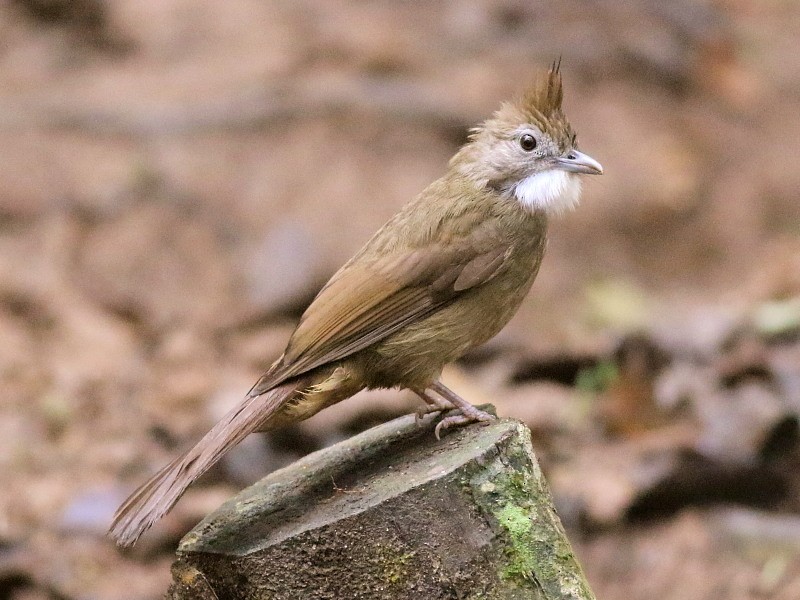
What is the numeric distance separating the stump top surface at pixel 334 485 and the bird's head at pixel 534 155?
999 mm

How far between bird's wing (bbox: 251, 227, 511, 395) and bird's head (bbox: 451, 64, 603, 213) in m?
0.31

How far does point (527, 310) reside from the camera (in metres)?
8.45

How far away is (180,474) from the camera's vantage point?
3.48 meters

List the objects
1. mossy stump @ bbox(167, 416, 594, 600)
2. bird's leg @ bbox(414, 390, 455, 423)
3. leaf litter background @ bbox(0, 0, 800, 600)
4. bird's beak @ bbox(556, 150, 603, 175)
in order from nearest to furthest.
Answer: mossy stump @ bbox(167, 416, 594, 600) < bird's leg @ bbox(414, 390, 455, 423) < bird's beak @ bbox(556, 150, 603, 175) < leaf litter background @ bbox(0, 0, 800, 600)

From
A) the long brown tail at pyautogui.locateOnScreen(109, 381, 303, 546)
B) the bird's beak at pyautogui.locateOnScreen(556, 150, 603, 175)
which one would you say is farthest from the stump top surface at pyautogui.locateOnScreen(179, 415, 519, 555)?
the bird's beak at pyautogui.locateOnScreen(556, 150, 603, 175)

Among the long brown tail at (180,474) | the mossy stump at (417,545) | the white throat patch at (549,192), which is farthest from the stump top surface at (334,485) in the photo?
the white throat patch at (549,192)

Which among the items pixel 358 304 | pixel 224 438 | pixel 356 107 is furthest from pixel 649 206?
pixel 224 438

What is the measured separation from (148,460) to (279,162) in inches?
132

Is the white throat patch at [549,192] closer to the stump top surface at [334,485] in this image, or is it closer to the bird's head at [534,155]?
the bird's head at [534,155]

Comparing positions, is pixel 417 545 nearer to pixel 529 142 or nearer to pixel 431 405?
pixel 431 405

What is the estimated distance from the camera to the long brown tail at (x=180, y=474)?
133 inches

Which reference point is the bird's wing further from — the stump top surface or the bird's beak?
the bird's beak

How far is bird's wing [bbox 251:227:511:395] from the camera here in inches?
151

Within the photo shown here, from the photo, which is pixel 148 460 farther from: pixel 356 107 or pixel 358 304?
pixel 356 107
